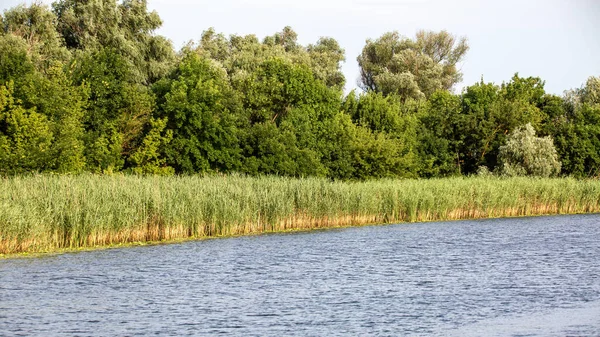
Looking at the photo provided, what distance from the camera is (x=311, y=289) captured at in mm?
22578

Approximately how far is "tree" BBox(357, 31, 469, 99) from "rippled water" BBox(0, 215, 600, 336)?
52.2m

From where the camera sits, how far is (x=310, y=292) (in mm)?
22109

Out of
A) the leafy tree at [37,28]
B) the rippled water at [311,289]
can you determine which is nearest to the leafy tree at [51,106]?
the leafy tree at [37,28]

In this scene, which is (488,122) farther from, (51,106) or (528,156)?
(51,106)

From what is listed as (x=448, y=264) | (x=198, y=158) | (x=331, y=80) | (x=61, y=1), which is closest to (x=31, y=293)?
(x=448, y=264)

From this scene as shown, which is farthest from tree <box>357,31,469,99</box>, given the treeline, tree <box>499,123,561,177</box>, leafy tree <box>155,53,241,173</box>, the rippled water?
the rippled water

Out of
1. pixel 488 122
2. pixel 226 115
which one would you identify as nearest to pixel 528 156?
pixel 488 122

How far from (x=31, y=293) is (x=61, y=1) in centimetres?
4514

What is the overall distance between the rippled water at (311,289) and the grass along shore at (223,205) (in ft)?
4.00

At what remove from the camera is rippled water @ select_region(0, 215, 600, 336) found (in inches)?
707

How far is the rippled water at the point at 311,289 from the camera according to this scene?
18.0m

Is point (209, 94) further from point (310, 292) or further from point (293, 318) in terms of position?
point (293, 318)

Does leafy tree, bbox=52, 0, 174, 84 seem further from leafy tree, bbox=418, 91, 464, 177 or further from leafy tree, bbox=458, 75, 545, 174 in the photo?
leafy tree, bbox=458, 75, 545, 174

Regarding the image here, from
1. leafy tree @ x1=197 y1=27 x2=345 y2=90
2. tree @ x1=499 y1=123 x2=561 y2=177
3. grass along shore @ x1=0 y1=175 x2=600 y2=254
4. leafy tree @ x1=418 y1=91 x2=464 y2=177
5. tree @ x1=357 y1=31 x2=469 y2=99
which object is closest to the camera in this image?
grass along shore @ x1=0 y1=175 x2=600 y2=254
